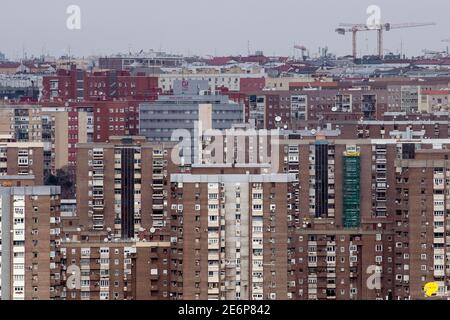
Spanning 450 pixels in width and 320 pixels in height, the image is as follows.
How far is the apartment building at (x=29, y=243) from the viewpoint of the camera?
9008 millimetres

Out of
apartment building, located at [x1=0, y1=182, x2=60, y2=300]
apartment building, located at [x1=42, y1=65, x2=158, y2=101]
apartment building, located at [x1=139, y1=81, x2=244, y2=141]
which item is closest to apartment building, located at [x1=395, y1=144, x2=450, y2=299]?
apartment building, located at [x1=0, y1=182, x2=60, y2=300]

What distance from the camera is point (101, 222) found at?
1356cm

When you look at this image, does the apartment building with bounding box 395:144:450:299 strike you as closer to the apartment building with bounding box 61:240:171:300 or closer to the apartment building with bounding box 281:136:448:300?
the apartment building with bounding box 281:136:448:300

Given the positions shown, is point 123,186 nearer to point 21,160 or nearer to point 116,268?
point 21,160

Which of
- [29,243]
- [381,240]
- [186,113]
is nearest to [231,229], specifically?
[29,243]

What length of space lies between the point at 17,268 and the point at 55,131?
14004 millimetres

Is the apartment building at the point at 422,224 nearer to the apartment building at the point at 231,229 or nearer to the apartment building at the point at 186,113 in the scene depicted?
the apartment building at the point at 231,229

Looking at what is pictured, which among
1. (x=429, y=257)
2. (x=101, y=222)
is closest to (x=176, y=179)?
(x=429, y=257)

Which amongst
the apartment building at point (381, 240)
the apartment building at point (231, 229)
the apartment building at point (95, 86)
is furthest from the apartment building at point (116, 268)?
the apartment building at point (95, 86)

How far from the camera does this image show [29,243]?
30.7ft

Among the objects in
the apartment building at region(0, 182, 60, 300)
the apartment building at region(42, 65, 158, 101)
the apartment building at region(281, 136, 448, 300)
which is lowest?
the apartment building at region(42, 65, 158, 101)

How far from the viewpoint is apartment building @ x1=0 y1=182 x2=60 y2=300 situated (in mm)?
9008
